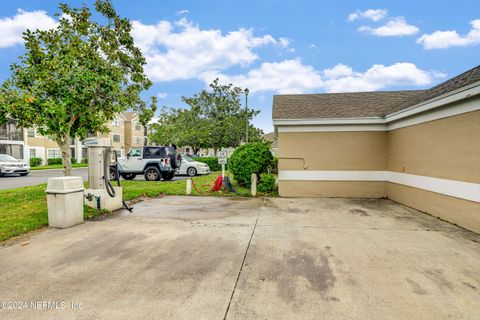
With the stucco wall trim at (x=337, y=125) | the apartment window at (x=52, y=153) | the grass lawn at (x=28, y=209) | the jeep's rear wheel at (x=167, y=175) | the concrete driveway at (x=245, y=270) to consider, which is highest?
the stucco wall trim at (x=337, y=125)

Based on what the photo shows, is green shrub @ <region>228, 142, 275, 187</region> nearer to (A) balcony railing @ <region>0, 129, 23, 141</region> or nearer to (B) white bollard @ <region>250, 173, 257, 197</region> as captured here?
(B) white bollard @ <region>250, 173, 257, 197</region>

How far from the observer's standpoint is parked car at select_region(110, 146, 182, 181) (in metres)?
13.9

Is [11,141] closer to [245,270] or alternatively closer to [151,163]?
[151,163]

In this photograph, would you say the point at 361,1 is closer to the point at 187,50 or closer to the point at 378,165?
the point at 378,165

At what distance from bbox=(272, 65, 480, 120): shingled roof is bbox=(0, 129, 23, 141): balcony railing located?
3248 centimetres

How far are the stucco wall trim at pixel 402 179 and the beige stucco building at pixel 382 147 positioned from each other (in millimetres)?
24

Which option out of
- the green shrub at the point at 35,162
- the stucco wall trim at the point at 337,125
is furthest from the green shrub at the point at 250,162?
the green shrub at the point at 35,162

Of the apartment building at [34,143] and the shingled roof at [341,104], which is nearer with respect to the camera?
the shingled roof at [341,104]

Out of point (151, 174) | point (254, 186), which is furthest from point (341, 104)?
point (151, 174)

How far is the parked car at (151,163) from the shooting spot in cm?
1388

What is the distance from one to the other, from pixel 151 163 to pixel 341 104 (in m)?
10.5

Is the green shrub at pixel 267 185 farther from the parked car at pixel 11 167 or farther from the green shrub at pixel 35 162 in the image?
the green shrub at pixel 35 162

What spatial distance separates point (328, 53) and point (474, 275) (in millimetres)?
11477

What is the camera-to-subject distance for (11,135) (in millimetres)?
28109
